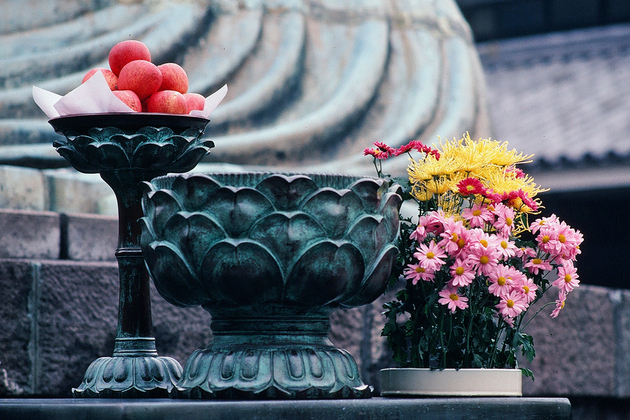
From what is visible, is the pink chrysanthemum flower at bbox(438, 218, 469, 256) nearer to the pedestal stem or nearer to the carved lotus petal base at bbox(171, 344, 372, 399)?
the carved lotus petal base at bbox(171, 344, 372, 399)

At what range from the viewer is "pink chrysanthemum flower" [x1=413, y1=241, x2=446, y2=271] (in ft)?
5.13

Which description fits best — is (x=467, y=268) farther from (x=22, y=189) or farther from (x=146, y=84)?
(x=22, y=189)

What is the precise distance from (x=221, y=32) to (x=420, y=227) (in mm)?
1874

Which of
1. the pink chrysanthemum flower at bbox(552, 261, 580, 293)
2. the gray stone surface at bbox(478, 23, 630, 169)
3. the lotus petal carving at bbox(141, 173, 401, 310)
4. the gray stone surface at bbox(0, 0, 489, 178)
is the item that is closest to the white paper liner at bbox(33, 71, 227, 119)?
the lotus petal carving at bbox(141, 173, 401, 310)

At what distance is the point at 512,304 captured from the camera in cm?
161

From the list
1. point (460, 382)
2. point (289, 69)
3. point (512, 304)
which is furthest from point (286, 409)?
point (289, 69)

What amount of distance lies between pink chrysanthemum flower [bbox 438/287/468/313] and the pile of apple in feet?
1.79

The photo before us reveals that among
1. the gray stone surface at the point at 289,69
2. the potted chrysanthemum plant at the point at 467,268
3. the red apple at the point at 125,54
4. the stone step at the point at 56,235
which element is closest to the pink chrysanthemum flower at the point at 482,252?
the potted chrysanthemum plant at the point at 467,268

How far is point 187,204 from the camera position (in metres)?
1.46

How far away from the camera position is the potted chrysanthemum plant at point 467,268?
5.19 ft

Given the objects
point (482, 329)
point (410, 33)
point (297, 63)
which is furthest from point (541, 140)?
point (482, 329)

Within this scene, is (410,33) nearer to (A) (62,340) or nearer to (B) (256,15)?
(B) (256,15)

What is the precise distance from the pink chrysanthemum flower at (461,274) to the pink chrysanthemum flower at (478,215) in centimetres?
8

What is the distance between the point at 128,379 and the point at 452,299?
1.87 ft
